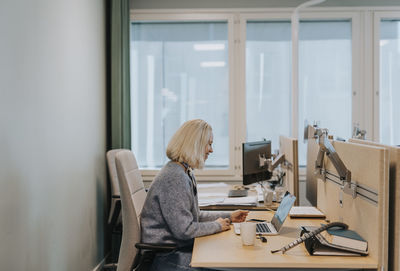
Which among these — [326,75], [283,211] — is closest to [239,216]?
[283,211]

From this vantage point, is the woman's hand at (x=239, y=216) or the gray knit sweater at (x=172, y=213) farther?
the woman's hand at (x=239, y=216)

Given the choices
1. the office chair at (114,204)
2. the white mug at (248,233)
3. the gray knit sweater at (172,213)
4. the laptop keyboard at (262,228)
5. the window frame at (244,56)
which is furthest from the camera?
the window frame at (244,56)

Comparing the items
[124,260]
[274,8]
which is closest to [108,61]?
[274,8]

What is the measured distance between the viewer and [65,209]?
108 inches

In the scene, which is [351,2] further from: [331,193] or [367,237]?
[367,237]

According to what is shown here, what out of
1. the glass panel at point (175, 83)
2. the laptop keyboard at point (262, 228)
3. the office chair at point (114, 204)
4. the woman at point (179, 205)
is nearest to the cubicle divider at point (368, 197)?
the laptop keyboard at point (262, 228)

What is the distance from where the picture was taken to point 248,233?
5.96 ft

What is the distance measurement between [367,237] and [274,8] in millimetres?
3072

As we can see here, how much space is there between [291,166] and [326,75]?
1.82 meters

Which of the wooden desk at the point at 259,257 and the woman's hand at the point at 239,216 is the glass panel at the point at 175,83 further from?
the wooden desk at the point at 259,257

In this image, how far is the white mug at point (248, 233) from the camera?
182cm

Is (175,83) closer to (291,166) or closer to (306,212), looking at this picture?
(291,166)

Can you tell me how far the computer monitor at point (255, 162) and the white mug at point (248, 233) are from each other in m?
1.10

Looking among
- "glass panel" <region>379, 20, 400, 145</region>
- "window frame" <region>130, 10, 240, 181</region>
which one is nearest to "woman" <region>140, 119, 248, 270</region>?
"window frame" <region>130, 10, 240, 181</region>
